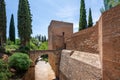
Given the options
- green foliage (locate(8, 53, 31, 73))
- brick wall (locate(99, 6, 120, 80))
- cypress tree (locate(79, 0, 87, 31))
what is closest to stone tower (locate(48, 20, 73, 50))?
cypress tree (locate(79, 0, 87, 31))

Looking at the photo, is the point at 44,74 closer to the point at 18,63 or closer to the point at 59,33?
the point at 59,33

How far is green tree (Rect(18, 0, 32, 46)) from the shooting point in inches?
752

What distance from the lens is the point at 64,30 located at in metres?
22.0

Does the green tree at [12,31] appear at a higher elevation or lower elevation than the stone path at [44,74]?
higher

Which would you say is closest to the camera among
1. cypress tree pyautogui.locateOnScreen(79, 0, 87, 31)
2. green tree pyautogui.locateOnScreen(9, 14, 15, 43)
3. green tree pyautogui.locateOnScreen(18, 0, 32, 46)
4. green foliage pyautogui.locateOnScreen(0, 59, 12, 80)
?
green foliage pyautogui.locateOnScreen(0, 59, 12, 80)

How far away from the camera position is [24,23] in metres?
19.2

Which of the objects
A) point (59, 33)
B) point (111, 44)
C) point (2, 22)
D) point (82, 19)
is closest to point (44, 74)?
point (59, 33)

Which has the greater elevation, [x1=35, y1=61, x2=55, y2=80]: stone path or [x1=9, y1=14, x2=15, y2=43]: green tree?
[x1=9, y1=14, x2=15, y2=43]: green tree

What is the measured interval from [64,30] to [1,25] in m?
8.93

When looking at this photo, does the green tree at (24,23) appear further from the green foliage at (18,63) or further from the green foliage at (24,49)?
the green foliage at (18,63)

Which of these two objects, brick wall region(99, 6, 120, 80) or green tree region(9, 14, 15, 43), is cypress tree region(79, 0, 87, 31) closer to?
green tree region(9, 14, 15, 43)

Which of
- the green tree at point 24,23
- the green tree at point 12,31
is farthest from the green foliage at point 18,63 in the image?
the green tree at point 12,31

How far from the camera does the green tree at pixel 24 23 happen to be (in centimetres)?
1911

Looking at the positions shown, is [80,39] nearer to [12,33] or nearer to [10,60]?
[10,60]
